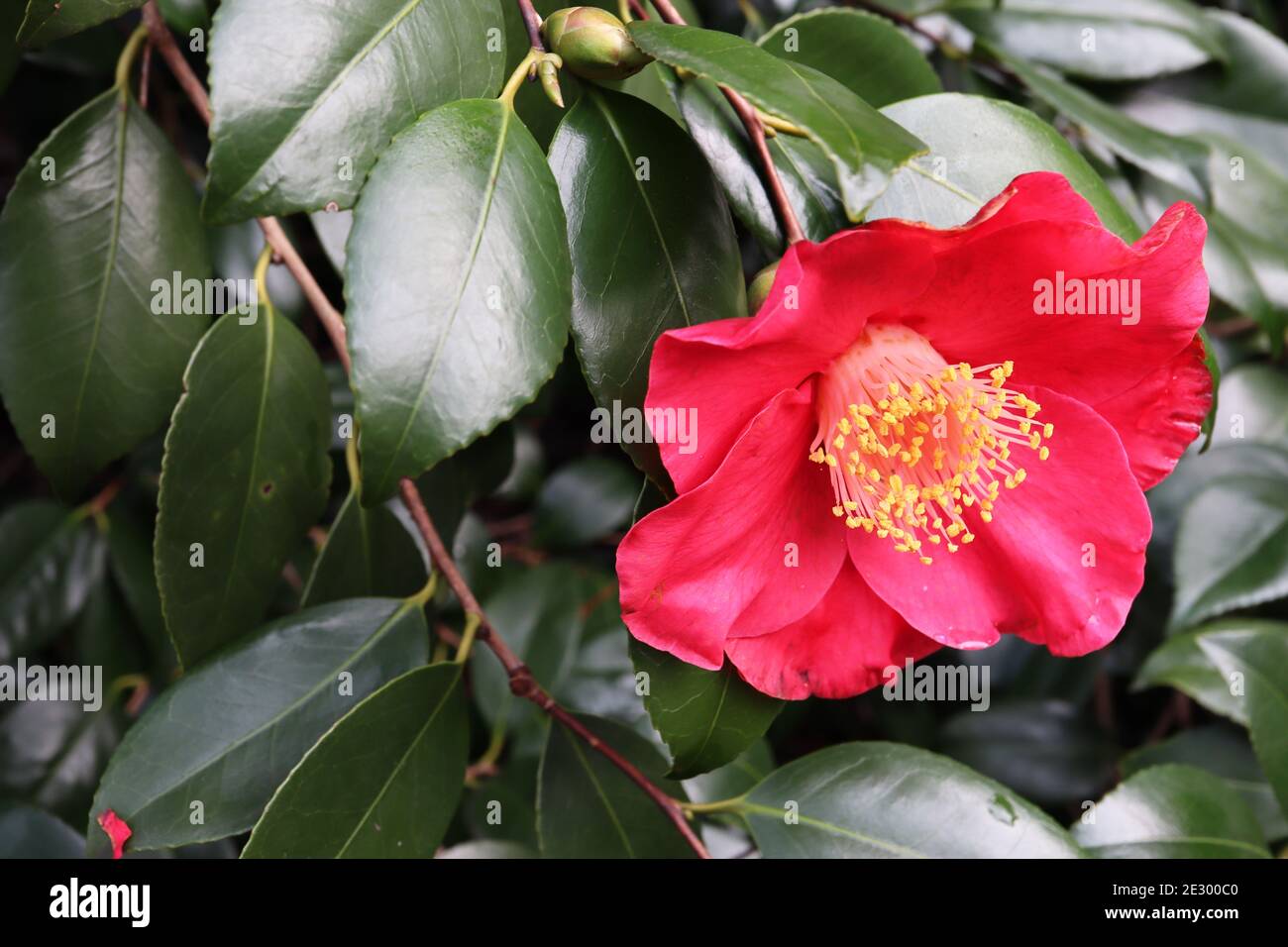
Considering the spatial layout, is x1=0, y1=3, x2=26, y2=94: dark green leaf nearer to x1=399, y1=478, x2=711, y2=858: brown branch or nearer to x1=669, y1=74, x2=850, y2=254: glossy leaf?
x1=399, y1=478, x2=711, y2=858: brown branch

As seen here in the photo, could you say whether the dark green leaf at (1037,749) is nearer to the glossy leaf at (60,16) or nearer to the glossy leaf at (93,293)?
the glossy leaf at (93,293)

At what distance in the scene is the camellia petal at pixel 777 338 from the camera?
1.84 ft

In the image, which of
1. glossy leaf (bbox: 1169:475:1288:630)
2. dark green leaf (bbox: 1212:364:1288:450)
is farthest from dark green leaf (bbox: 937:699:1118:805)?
dark green leaf (bbox: 1212:364:1288:450)

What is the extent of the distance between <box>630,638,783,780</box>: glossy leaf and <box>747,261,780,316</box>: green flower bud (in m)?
0.22

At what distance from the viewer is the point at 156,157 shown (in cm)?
92

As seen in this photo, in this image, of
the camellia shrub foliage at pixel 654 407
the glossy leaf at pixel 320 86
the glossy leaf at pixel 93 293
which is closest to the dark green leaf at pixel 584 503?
the camellia shrub foliage at pixel 654 407

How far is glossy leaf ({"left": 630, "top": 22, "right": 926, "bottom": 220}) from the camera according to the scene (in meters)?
0.49

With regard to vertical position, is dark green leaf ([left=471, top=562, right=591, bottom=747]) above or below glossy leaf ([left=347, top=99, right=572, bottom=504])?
below

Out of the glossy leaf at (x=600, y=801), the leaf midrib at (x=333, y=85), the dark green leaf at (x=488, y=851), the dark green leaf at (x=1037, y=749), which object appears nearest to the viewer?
the leaf midrib at (x=333, y=85)

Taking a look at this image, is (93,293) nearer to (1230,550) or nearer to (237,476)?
(237,476)

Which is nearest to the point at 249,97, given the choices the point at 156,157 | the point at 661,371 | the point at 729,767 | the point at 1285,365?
the point at 661,371

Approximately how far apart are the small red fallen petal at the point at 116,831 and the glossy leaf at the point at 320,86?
440 mm

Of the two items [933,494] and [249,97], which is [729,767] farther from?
[249,97]

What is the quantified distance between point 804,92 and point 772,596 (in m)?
0.30
